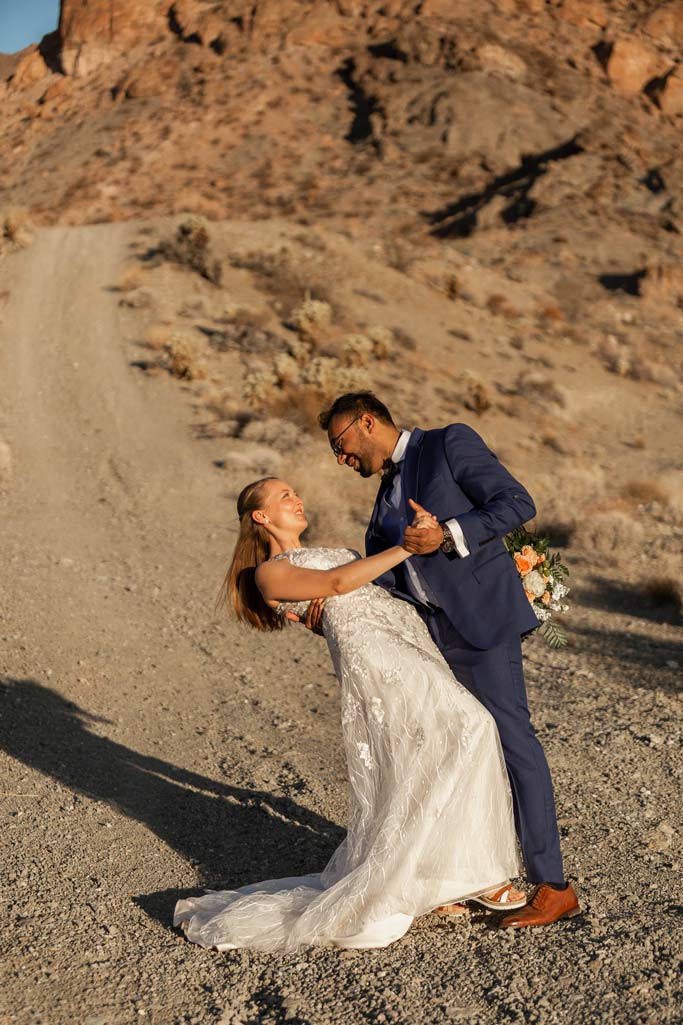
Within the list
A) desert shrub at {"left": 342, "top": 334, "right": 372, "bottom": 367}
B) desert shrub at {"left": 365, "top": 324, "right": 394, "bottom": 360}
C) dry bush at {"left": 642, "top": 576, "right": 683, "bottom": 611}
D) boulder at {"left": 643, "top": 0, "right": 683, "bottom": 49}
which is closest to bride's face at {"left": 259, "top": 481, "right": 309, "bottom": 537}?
dry bush at {"left": 642, "top": 576, "right": 683, "bottom": 611}

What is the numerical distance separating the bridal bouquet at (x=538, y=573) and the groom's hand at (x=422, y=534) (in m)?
0.99

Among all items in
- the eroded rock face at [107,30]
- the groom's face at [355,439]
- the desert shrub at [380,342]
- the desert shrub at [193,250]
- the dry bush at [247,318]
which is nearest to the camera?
the groom's face at [355,439]

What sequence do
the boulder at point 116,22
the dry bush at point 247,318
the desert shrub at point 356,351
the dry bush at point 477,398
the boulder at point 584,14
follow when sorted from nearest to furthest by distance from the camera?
the dry bush at point 477,398, the desert shrub at point 356,351, the dry bush at point 247,318, the boulder at point 584,14, the boulder at point 116,22

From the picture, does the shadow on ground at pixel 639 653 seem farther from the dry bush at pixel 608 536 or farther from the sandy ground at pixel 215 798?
the dry bush at pixel 608 536

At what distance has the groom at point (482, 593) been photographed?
4.12 metres

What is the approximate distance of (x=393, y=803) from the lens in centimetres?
404

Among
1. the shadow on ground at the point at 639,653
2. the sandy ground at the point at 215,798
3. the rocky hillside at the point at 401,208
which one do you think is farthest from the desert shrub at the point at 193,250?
the shadow on ground at the point at 639,653

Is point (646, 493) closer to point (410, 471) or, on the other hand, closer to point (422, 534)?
point (410, 471)

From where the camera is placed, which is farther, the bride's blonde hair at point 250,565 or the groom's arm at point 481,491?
the bride's blonde hair at point 250,565

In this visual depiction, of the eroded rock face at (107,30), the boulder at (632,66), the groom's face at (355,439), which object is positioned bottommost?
the groom's face at (355,439)

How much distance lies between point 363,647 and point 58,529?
33.7 feet

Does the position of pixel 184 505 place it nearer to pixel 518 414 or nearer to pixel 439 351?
pixel 518 414

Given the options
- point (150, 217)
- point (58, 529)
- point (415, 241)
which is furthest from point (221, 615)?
point (150, 217)

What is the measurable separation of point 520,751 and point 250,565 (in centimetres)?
130
